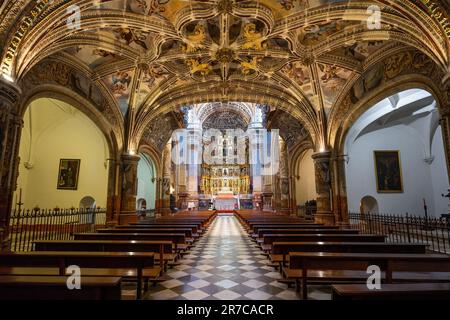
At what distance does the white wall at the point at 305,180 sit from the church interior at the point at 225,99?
0.14 metres

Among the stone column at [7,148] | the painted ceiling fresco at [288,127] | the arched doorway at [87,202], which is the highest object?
the painted ceiling fresco at [288,127]

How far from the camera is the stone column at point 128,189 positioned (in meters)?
11.8

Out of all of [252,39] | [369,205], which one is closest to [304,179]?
[369,205]

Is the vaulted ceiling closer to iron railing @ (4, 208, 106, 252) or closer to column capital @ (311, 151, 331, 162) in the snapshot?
column capital @ (311, 151, 331, 162)

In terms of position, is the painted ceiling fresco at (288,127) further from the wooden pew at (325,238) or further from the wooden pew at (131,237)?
the wooden pew at (131,237)

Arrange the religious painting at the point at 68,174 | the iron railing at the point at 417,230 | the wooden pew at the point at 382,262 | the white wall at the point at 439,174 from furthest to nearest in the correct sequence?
the white wall at the point at 439,174 < the religious painting at the point at 68,174 < the iron railing at the point at 417,230 < the wooden pew at the point at 382,262

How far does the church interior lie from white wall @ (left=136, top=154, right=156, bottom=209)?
0.10m

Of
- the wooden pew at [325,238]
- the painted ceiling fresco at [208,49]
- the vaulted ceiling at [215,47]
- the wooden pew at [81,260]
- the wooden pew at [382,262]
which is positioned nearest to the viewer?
the wooden pew at [382,262]

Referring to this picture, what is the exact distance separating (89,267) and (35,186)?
12.0 metres

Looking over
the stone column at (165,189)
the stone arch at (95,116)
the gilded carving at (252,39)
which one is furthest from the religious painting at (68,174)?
the gilded carving at (252,39)

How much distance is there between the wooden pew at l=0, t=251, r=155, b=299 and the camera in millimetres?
3334
